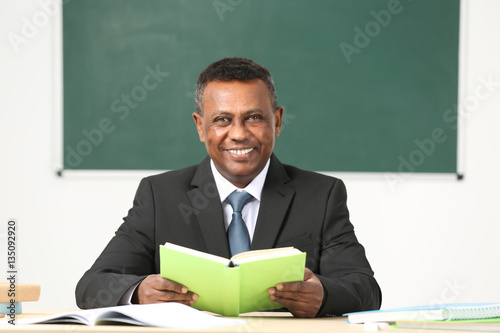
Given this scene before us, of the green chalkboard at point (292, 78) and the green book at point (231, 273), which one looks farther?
the green chalkboard at point (292, 78)

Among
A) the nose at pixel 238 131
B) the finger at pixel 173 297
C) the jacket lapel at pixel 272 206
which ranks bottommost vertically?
the finger at pixel 173 297

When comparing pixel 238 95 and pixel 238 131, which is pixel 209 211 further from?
pixel 238 95

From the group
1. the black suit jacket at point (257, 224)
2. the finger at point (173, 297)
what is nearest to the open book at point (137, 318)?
the finger at point (173, 297)

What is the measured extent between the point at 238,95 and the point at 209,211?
0.42m

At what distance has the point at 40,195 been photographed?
159 inches

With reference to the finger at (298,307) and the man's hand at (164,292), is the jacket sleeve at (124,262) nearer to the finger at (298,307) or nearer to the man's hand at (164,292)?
the man's hand at (164,292)

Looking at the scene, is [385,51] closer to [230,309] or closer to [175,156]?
[175,156]

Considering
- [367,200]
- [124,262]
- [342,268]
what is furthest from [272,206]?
[367,200]

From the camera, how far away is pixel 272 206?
2270 mm

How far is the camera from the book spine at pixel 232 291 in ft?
5.06

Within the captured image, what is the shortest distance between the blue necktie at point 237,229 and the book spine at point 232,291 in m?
0.52

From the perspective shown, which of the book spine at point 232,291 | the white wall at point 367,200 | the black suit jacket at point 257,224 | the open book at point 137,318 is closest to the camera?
the open book at point 137,318

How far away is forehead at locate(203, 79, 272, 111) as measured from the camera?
7.34ft

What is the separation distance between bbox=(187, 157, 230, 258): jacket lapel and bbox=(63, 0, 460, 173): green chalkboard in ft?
5.51
